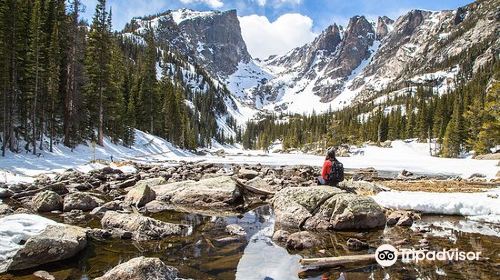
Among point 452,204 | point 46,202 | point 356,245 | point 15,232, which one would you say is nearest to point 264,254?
point 356,245

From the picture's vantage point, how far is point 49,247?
27.0ft

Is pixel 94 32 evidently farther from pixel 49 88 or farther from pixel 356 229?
pixel 356 229

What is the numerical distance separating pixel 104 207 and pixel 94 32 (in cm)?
4081

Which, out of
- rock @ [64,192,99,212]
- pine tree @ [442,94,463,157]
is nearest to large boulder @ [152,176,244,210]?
rock @ [64,192,99,212]

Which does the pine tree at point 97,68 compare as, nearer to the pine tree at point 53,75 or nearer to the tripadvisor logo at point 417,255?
the pine tree at point 53,75

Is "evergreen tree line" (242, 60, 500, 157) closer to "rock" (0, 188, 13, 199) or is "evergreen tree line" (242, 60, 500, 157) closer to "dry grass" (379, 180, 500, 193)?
"dry grass" (379, 180, 500, 193)

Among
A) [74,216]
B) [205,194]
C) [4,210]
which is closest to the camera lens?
[4,210]

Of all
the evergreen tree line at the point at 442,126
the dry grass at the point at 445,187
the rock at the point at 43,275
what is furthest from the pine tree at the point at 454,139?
the rock at the point at 43,275

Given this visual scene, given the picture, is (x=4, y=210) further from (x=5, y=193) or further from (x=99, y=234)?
(x=99, y=234)

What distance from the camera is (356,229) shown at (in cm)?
1193

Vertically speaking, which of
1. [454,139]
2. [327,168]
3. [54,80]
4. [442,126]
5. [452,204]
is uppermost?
[442,126]

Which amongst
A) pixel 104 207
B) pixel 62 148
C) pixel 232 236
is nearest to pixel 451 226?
pixel 232 236

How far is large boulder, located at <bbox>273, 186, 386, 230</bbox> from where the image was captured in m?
12.0

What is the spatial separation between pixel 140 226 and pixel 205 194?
607 cm
